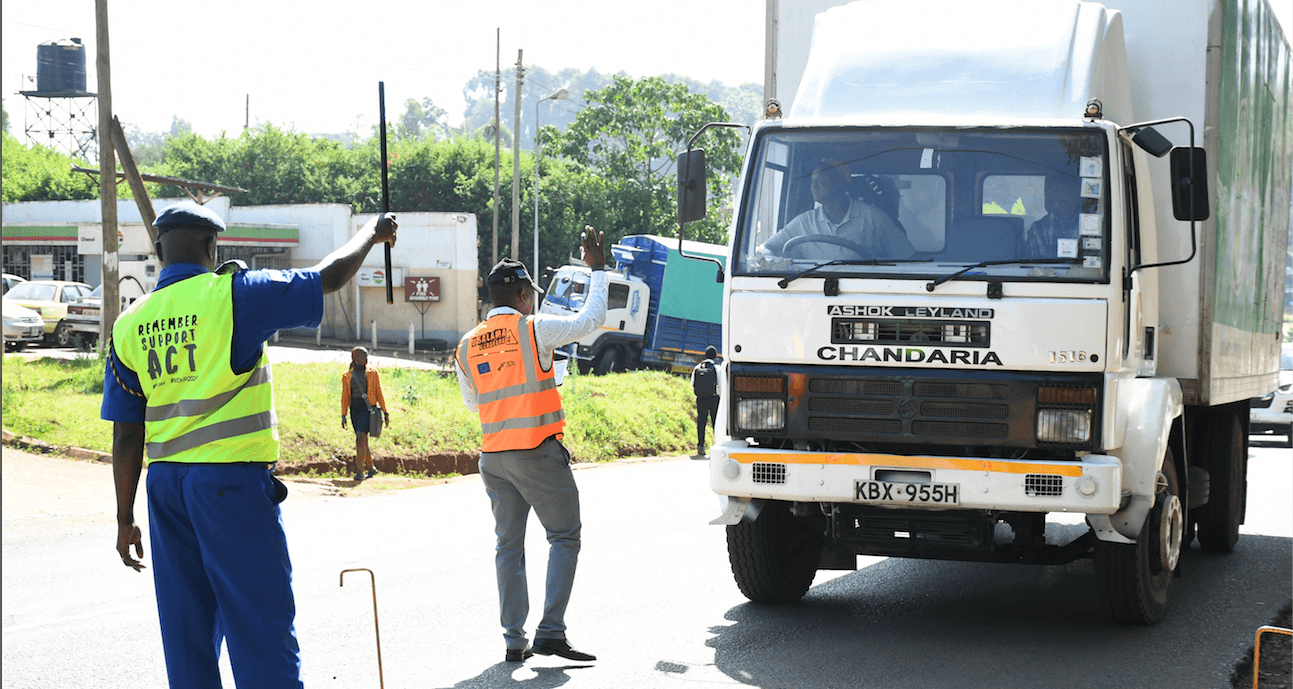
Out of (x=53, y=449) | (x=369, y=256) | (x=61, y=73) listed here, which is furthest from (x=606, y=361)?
(x=61, y=73)

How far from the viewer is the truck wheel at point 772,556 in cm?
705

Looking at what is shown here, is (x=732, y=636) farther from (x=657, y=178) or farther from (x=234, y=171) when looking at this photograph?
(x=234, y=171)

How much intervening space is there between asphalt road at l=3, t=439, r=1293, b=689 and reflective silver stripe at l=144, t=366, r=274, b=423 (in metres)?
2.03

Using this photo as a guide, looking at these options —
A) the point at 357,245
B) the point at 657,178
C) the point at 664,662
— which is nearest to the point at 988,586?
the point at 664,662

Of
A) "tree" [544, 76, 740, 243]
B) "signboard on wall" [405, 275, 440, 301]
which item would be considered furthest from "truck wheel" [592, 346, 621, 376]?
"tree" [544, 76, 740, 243]

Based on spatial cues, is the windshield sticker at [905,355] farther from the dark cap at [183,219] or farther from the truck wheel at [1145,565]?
the dark cap at [183,219]

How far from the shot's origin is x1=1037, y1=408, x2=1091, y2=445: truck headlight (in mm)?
5988

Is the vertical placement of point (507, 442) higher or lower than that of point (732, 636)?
higher

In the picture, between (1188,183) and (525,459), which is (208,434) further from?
(1188,183)

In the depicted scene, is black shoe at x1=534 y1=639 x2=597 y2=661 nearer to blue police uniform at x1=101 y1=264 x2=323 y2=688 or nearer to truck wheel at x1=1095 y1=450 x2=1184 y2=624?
blue police uniform at x1=101 y1=264 x2=323 y2=688

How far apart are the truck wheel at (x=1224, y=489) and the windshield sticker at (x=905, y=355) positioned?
385cm

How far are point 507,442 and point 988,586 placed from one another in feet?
12.9

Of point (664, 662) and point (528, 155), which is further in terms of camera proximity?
point (528, 155)

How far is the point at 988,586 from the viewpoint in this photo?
8.24 m
